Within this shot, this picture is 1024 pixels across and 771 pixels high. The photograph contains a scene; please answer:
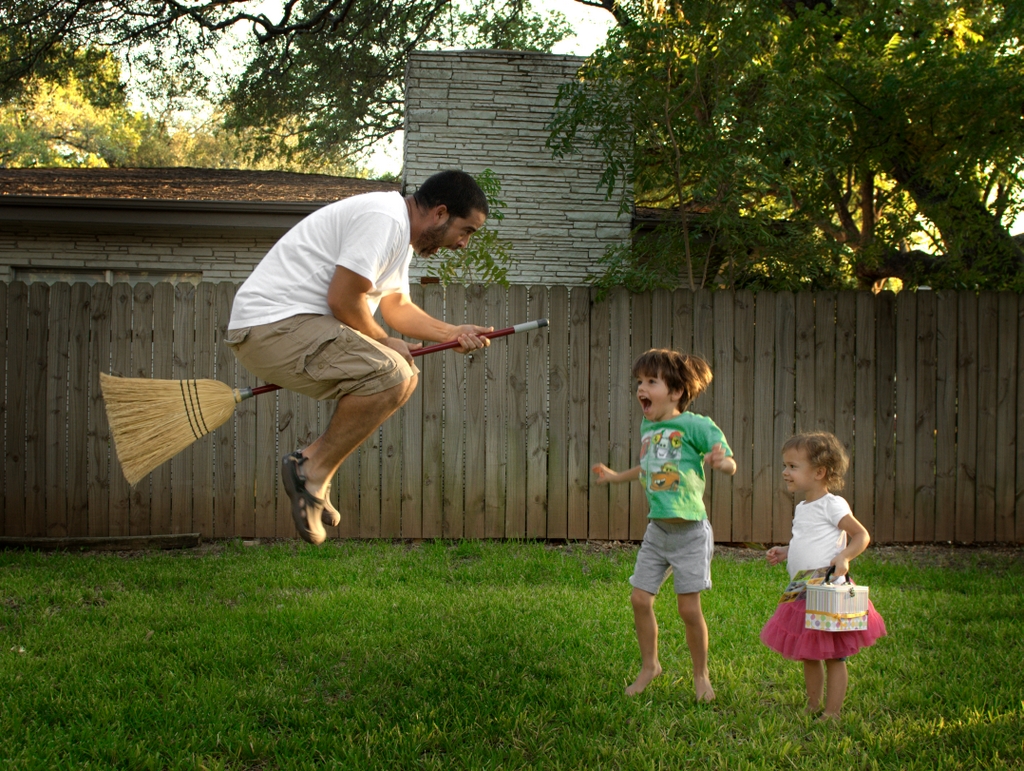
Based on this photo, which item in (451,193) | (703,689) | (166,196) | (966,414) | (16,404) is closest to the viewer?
(703,689)

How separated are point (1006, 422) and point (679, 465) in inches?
172

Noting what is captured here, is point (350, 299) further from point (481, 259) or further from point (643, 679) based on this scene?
point (481, 259)

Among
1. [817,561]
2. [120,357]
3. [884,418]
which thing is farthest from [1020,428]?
[120,357]

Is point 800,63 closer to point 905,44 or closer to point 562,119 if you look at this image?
point 905,44

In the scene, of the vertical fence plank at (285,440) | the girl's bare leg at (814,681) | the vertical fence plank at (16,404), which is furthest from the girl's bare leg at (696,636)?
the vertical fence plank at (16,404)

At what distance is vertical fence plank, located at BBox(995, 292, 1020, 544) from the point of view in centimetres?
678

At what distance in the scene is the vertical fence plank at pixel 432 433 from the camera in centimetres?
657

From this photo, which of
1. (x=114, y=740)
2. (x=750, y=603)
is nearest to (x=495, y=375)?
(x=750, y=603)

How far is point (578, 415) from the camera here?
6637 millimetres

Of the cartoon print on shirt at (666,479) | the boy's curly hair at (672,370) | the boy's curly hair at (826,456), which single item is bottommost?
the cartoon print on shirt at (666,479)

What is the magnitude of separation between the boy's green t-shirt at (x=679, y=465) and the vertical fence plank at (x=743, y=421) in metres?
3.10

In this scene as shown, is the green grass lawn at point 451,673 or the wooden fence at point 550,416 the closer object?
the green grass lawn at point 451,673

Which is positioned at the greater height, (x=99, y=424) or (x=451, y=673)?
(x=99, y=424)

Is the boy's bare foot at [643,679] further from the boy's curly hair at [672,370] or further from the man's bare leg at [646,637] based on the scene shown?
the boy's curly hair at [672,370]
